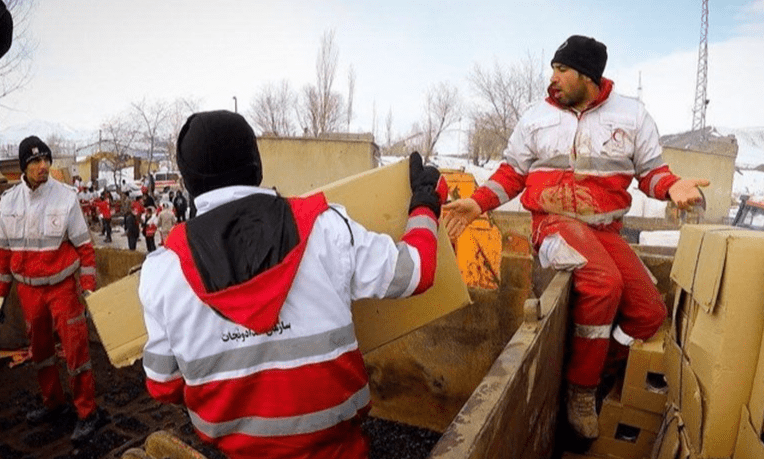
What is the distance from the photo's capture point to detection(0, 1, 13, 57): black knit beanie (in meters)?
1.81

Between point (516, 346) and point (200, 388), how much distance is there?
96cm

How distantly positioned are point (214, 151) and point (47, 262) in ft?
10.5

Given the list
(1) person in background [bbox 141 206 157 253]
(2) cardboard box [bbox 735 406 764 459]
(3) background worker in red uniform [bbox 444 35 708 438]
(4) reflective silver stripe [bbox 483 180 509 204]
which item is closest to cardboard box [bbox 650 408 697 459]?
(2) cardboard box [bbox 735 406 764 459]

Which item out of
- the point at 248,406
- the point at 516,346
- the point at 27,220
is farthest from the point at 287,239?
the point at 27,220

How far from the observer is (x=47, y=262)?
12.7 feet

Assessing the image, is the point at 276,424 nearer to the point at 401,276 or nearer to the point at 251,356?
the point at 251,356

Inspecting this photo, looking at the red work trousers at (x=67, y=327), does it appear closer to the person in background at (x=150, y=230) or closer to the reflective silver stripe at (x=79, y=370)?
the reflective silver stripe at (x=79, y=370)

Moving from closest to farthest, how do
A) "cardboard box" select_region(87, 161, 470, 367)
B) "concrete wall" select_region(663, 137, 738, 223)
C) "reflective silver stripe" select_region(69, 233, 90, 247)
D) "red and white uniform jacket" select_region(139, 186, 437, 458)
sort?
"red and white uniform jacket" select_region(139, 186, 437, 458), "cardboard box" select_region(87, 161, 470, 367), "reflective silver stripe" select_region(69, 233, 90, 247), "concrete wall" select_region(663, 137, 738, 223)

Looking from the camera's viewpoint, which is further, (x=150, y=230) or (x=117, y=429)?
(x=150, y=230)

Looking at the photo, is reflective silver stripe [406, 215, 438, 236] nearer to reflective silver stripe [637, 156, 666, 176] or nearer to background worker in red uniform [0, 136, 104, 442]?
reflective silver stripe [637, 156, 666, 176]

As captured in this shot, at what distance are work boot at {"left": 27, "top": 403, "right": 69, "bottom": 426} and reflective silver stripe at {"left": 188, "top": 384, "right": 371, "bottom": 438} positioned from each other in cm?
351

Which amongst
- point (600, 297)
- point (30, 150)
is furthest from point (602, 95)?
point (30, 150)

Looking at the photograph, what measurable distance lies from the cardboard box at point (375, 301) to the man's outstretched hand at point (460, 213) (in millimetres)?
431

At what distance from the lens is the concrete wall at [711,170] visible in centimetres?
1822
